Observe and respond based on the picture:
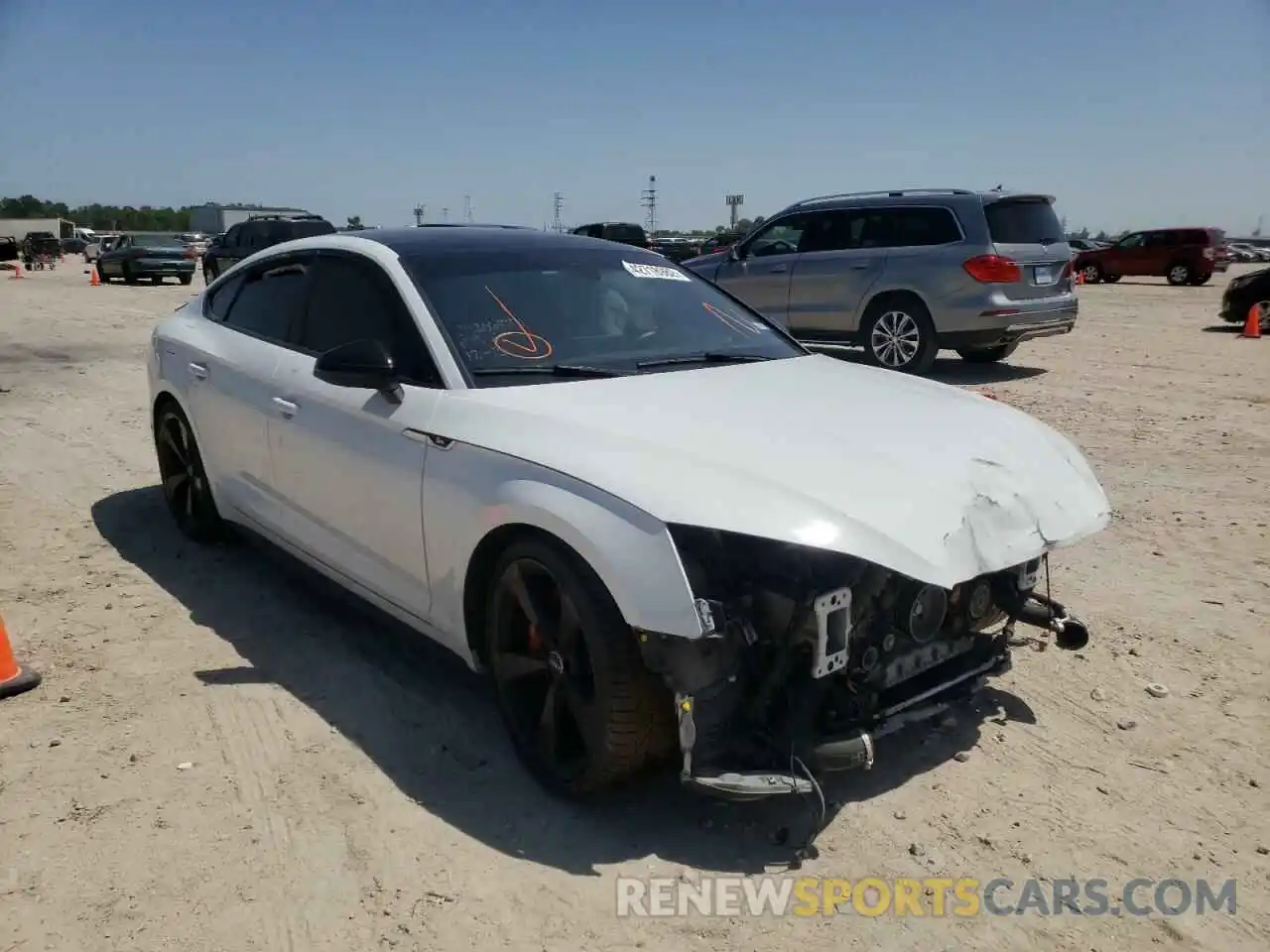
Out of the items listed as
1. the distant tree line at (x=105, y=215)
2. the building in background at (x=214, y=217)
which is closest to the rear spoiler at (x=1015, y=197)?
the building in background at (x=214, y=217)

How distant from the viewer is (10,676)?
3889mm

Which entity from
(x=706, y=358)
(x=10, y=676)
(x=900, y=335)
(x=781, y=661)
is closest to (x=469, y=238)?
(x=706, y=358)

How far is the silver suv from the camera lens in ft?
34.2

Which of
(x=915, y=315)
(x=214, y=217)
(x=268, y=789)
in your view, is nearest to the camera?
(x=268, y=789)

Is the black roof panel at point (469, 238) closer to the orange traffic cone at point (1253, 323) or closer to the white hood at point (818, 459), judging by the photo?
the white hood at point (818, 459)

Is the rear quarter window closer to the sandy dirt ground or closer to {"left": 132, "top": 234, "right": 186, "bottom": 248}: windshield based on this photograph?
the sandy dirt ground

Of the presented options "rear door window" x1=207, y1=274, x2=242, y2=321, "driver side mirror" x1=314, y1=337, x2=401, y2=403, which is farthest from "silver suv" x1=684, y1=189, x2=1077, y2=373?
"driver side mirror" x1=314, y1=337, x2=401, y2=403

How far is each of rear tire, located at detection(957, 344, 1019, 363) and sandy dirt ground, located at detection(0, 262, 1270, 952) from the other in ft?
22.4

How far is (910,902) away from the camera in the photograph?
2.68 metres

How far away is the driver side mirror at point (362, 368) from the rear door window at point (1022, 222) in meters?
8.55

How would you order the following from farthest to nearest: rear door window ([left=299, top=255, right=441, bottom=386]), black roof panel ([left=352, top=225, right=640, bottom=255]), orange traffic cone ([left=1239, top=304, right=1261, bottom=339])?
1. orange traffic cone ([left=1239, top=304, right=1261, bottom=339])
2. black roof panel ([left=352, top=225, right=640, bottom=255])
3. rear door window ([left=299, top=255, right=441, bottom=386])

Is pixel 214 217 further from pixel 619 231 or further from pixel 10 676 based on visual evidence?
A: pixel 10 676

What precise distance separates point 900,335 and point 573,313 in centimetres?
777

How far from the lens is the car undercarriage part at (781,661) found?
8.84ft
